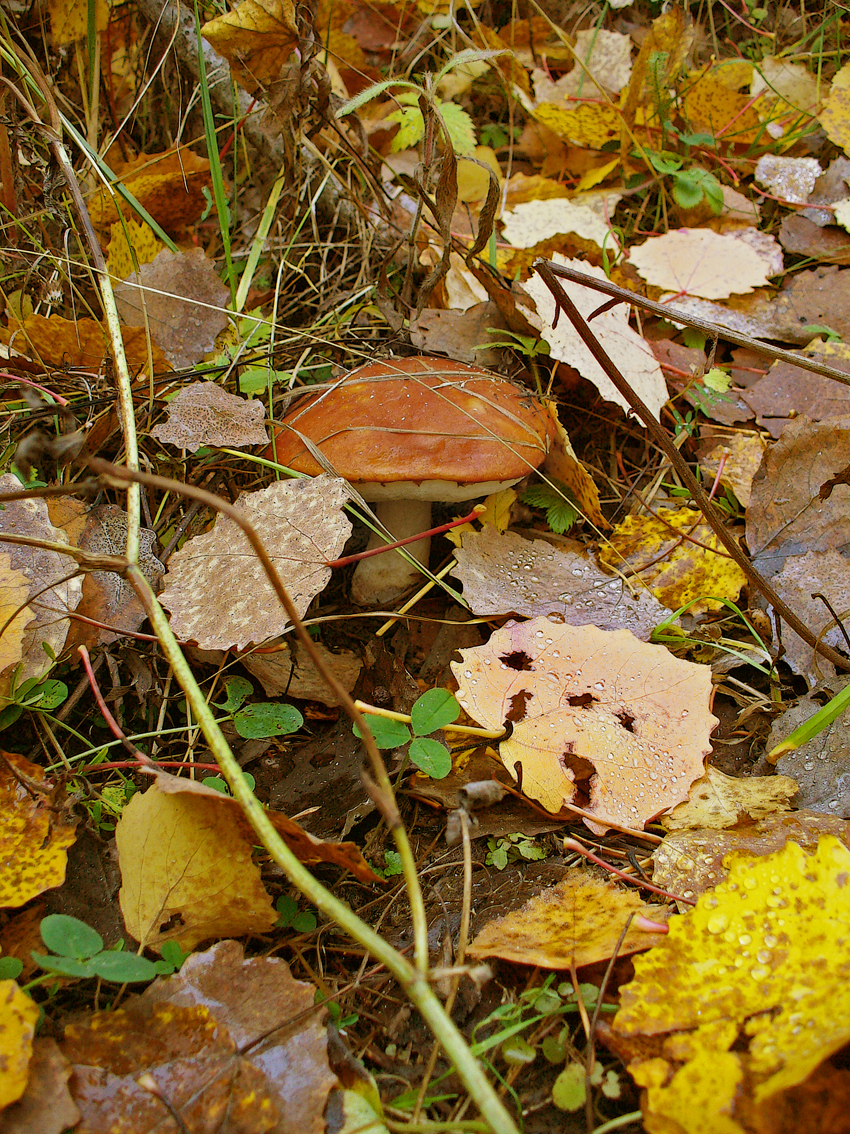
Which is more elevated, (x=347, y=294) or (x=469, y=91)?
(x=469, y=91)

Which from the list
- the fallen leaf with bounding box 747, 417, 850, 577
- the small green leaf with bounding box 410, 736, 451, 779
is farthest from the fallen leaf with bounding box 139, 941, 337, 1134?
the fallen leaf with bounding box 747, 417, 850, 577

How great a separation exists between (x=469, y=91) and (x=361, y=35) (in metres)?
0.62

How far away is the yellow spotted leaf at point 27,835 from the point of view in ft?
3.86

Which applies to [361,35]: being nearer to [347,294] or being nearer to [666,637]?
[347,294]

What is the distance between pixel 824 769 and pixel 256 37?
2.43m

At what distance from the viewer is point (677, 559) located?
203 cm

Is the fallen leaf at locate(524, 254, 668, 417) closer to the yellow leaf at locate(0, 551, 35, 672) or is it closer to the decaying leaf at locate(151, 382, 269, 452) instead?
the decaying leaf at locate(151, 382, 269, 452)

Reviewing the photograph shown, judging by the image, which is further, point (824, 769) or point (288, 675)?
point (288, 675)

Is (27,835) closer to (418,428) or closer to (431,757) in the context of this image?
(431,757)

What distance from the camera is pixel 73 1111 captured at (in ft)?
3.01

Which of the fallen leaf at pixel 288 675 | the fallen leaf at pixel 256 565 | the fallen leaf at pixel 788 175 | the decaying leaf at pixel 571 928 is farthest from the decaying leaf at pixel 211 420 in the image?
the fallen leaf at pixel 788 175

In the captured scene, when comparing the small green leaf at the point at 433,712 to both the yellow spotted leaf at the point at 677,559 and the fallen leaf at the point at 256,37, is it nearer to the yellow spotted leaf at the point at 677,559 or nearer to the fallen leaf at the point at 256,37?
the yellow spotted leaf at the point at 677,559

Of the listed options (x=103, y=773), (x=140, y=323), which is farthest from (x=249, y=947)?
(x=140, y=323)

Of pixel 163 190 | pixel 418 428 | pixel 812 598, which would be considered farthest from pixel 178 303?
pixel 812 598
